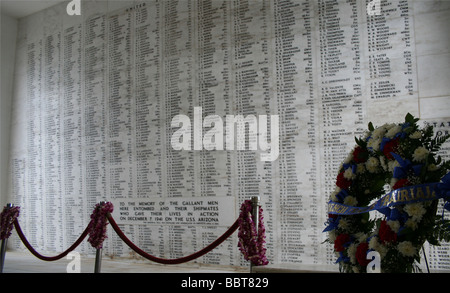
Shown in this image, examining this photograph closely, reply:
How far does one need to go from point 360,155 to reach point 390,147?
1.23ft

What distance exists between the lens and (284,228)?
6.00m

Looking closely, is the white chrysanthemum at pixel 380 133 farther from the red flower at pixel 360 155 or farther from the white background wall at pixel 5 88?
the white background wall at pixel 5 88

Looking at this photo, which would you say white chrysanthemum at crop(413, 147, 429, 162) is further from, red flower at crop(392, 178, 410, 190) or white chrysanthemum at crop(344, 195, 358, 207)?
white chrysanthemum at crop(344, 195, 358, 207)

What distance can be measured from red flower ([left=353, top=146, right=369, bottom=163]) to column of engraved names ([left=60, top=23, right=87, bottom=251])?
604cm

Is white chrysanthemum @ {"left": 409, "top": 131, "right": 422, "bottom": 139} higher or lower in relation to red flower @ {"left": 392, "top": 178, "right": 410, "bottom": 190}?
higher

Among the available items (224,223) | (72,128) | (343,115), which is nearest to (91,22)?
(72,128)

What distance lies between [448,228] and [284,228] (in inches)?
127

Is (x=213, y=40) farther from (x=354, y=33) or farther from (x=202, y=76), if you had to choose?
(x=354, y=33)

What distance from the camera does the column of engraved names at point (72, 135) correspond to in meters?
8.45

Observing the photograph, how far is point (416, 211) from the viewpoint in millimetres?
2857

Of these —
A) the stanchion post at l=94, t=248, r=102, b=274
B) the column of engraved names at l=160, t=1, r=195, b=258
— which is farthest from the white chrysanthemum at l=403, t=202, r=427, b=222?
the column of engraved names at l=160, t=1, r=195, b=258

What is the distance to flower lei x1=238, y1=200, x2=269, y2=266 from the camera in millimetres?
4656

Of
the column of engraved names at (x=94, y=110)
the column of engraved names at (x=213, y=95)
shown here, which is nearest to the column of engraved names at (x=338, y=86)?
the column of engraved names at (x=213, y=95)

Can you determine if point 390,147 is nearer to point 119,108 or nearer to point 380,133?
point 380,133
